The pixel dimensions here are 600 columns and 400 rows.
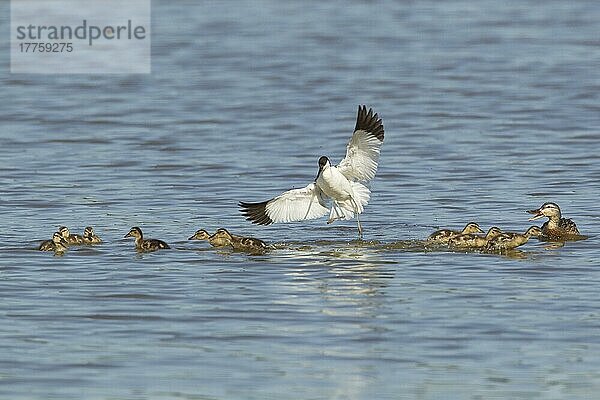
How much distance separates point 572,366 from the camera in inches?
340

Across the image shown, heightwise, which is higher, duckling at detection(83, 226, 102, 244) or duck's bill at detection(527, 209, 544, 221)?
duck's bill at detection(527, 209, 544, 221)

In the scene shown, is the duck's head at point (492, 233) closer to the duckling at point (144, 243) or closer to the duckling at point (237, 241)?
the duckling at point (237, 241)

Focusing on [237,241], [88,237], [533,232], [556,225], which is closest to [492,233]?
[533,232]

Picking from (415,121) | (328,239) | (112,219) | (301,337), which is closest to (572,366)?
(301,337)

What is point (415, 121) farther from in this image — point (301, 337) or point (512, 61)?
point (301, 337)

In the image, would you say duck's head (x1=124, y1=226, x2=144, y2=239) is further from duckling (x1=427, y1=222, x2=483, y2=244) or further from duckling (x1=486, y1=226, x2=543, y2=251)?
duckling (x1=486, y1=226, x2=543, y2=251)

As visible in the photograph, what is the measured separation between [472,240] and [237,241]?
201 cm

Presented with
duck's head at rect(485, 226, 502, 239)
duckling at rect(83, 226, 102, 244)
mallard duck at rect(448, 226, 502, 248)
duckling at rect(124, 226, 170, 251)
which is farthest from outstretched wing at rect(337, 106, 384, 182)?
duckling at rect(83, 226, 102, 244)

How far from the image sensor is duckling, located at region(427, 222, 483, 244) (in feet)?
40.9

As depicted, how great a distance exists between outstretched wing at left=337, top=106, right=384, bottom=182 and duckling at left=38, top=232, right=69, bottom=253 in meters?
2.61

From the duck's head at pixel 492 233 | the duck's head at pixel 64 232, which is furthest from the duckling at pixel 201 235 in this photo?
the duck's head at pixel 492 233

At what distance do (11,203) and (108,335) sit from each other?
5.97m

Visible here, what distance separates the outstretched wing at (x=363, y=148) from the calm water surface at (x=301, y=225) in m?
0.62

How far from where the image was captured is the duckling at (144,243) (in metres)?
12.4
